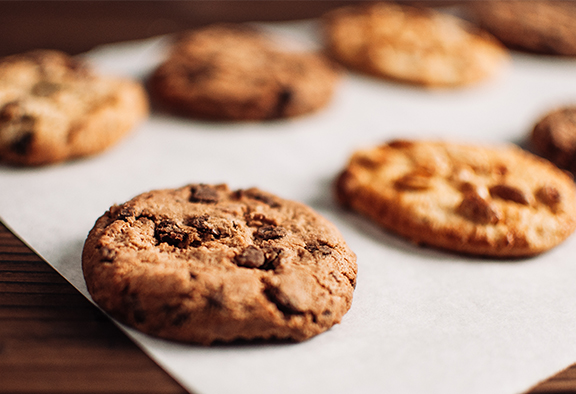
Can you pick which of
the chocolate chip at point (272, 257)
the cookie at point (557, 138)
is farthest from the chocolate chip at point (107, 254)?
the cookie at point (557, 138)

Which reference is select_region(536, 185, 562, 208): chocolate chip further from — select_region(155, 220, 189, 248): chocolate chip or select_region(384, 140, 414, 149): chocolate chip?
select_region(155, 220, 189, 248): chocolate chip

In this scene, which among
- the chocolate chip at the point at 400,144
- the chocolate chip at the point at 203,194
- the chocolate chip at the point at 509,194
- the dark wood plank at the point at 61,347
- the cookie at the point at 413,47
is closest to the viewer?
the dark wood plank at the point at 61,347

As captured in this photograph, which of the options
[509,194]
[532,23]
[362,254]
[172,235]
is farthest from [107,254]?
[532,23]

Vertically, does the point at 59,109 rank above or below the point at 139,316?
above

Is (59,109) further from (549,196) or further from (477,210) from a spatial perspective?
(549,196)

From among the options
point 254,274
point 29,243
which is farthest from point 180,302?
point 29,243

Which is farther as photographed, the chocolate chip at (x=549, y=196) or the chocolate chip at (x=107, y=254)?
the chocolate chip at (x=549, y=196)

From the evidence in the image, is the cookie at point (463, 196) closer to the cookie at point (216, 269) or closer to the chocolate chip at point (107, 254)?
the cookie at point (216, 269)
